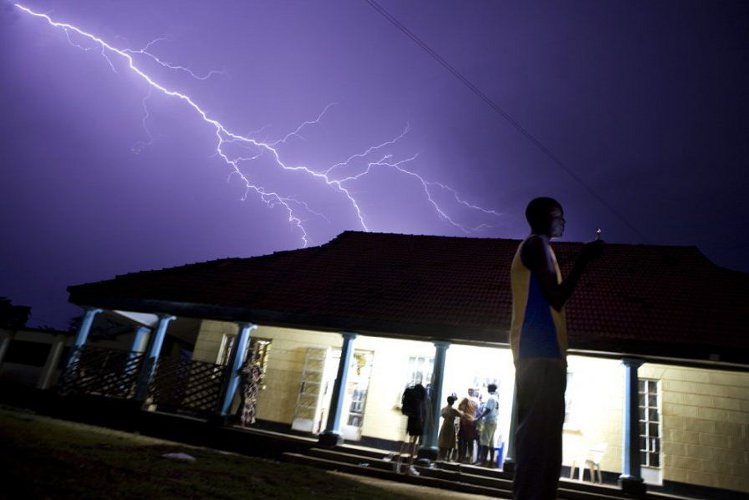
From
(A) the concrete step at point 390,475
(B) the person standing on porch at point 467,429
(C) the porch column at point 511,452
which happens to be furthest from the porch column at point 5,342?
(C) the porch column at point 511,452

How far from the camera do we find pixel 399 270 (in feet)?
42.0

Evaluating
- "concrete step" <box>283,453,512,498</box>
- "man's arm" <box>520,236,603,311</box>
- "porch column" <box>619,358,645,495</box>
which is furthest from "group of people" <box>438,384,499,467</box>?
"man's arm" <box>520,236,603,311</box>

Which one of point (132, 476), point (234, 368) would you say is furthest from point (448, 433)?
point (132, 476)

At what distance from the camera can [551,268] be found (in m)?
2.41

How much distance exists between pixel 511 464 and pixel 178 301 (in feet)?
28.0

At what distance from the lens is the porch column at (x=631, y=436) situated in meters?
7.89

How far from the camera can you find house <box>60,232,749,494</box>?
9.10 metres

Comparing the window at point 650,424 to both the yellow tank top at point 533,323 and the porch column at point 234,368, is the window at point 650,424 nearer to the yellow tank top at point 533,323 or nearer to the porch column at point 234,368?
the porch column at point 234,368

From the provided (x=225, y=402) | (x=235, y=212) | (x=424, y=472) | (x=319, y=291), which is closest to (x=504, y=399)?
(x=424, y=472)

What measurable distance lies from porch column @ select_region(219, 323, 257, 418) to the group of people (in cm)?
477

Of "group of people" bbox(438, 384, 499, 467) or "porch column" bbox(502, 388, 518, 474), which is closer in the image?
"porch column" bbox(502, 388, 518, 474)

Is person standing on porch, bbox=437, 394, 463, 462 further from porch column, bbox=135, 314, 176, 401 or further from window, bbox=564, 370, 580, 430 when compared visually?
porch column, bbox=135, 314, 176, 401

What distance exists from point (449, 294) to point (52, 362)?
1778 cm

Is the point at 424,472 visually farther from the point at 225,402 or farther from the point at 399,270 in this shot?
the point at 399,270
